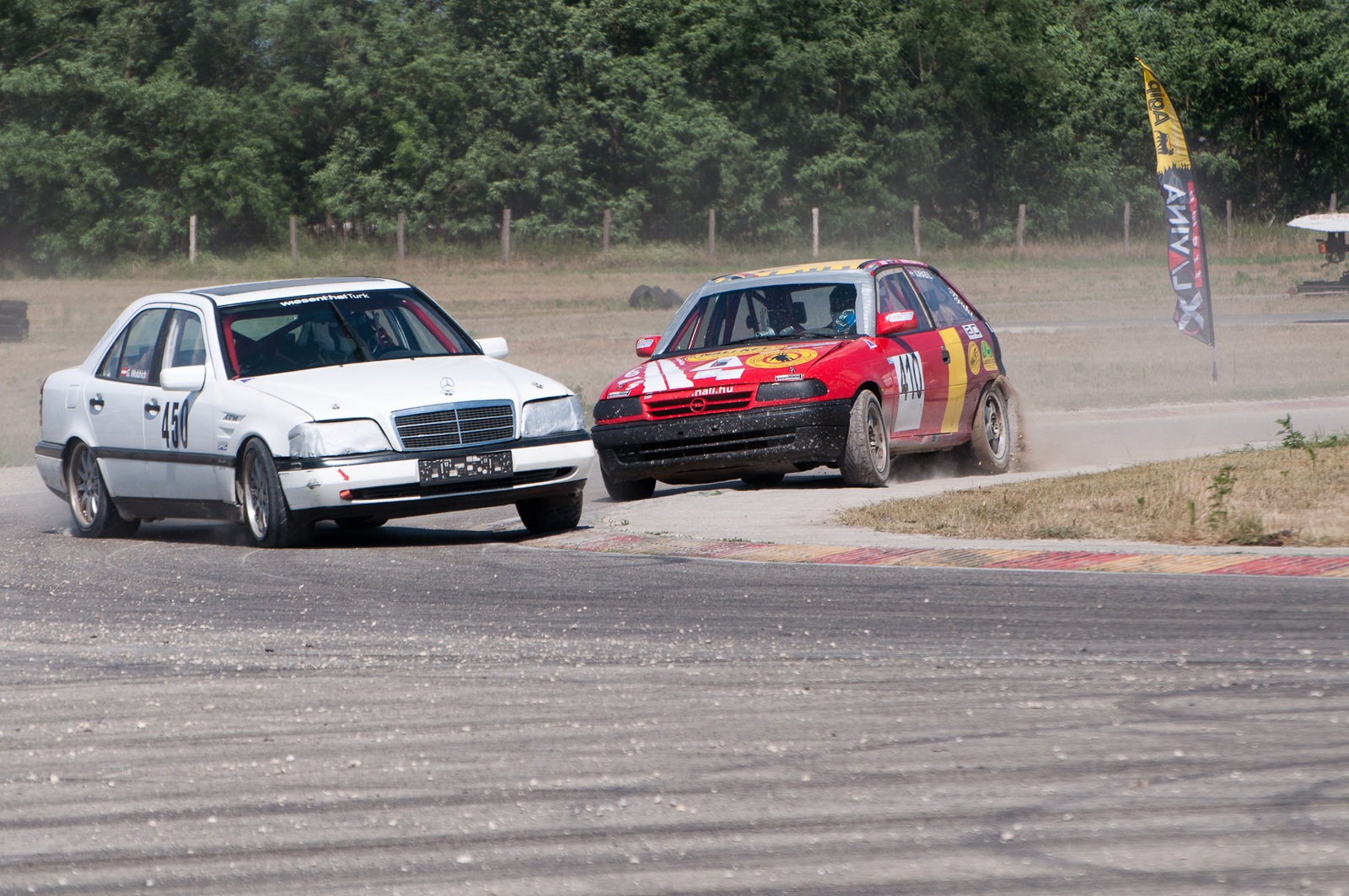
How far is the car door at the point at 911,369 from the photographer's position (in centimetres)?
1216

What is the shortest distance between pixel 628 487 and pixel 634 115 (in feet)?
147

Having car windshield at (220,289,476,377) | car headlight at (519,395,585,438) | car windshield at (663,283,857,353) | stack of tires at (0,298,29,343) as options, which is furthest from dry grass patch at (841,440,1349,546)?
stack of tires at (0,298,29,343)

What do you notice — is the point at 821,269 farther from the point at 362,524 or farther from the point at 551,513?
the point at 362,524

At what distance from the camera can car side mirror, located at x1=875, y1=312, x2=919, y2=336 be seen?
1206cm

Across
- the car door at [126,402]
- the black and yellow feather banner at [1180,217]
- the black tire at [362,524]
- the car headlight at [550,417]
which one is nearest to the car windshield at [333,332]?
the car door at [126,402]

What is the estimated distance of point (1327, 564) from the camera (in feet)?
26.5

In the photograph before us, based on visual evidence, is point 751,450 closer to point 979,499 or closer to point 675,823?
point 979,499

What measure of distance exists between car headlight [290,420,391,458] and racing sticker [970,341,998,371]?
18.4 ft

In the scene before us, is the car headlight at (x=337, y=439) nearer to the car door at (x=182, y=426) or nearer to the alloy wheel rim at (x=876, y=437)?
the car door at (x=182, y=426)

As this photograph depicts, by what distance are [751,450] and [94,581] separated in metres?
4.37

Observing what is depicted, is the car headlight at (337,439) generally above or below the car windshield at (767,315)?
below

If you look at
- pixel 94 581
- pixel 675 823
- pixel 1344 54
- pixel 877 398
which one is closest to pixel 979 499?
pixel 877 398

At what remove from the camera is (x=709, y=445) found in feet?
38.0

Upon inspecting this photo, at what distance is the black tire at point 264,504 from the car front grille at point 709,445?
2520 millimetres
